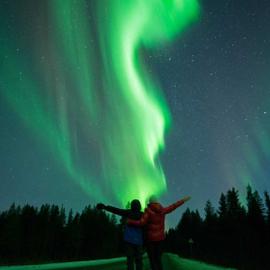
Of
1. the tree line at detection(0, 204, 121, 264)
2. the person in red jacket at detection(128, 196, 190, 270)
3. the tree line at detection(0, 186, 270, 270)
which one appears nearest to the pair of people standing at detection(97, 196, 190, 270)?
the person in red jacket at detection(128, 196, 190, 270)

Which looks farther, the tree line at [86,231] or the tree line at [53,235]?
the tree line at [53,235]

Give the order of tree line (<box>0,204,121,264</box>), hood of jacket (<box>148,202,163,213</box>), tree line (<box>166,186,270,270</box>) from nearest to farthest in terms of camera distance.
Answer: hood of jacket (<box>148,202,163,213</box>), tree line (<box>166,186,270,270</box>), tree line (<box>0,204,121,264</box>)

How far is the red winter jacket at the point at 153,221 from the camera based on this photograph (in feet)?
18.1

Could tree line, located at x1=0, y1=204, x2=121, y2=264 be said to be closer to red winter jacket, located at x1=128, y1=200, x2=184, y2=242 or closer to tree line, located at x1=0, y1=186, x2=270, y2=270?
tree line, located at x1=0, y1=186, x2=270, y2=270

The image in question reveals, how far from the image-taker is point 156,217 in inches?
217

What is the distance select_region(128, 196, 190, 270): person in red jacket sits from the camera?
5.51 meters

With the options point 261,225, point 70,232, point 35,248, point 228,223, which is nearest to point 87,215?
point 70,232

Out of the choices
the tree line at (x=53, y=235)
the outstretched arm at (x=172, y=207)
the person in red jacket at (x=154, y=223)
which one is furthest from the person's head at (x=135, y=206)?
the tree line at (x=53, y=235)

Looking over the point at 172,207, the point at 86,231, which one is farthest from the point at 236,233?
the point at 172,207

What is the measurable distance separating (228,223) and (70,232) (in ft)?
132

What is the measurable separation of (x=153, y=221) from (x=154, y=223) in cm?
4

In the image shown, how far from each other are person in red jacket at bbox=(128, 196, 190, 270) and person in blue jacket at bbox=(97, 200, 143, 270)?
0.13 m

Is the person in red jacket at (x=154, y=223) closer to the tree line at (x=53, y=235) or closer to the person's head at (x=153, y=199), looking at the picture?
the person's head at (x=153, y=199)

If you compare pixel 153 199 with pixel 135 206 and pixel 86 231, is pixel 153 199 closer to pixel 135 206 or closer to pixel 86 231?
pixel 135 206
